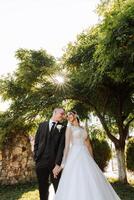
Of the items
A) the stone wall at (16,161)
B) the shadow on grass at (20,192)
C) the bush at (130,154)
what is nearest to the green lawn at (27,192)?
the shadow on grass at (20,192)

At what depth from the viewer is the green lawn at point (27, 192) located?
44.3 ft

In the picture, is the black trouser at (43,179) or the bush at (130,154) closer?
the black trouser at (43,179)

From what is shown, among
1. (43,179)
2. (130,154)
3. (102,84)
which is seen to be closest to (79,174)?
(43,179)

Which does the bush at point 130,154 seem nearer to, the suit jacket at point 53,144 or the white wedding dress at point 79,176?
the white wedding dress at point 79,176

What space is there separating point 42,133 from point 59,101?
303 inches

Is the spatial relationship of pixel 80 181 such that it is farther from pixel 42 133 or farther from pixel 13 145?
pixel 13 145

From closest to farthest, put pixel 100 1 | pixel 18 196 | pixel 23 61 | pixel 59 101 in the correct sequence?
pixel 100 1 → pixel 18 196 → pixel 59 101 → pixel 23 61

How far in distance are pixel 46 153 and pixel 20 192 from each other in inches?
316

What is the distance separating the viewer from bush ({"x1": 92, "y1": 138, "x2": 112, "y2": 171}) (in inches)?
843

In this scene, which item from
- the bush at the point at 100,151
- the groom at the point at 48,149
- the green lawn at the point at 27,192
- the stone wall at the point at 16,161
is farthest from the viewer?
the bush at the point at 100,151

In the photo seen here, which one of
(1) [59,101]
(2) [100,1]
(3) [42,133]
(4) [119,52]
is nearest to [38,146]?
(3) [42,133]

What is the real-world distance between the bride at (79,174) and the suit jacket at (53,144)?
1.03ft

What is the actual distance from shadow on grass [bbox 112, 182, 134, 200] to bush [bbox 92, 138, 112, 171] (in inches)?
197

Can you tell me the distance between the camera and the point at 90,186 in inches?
326
